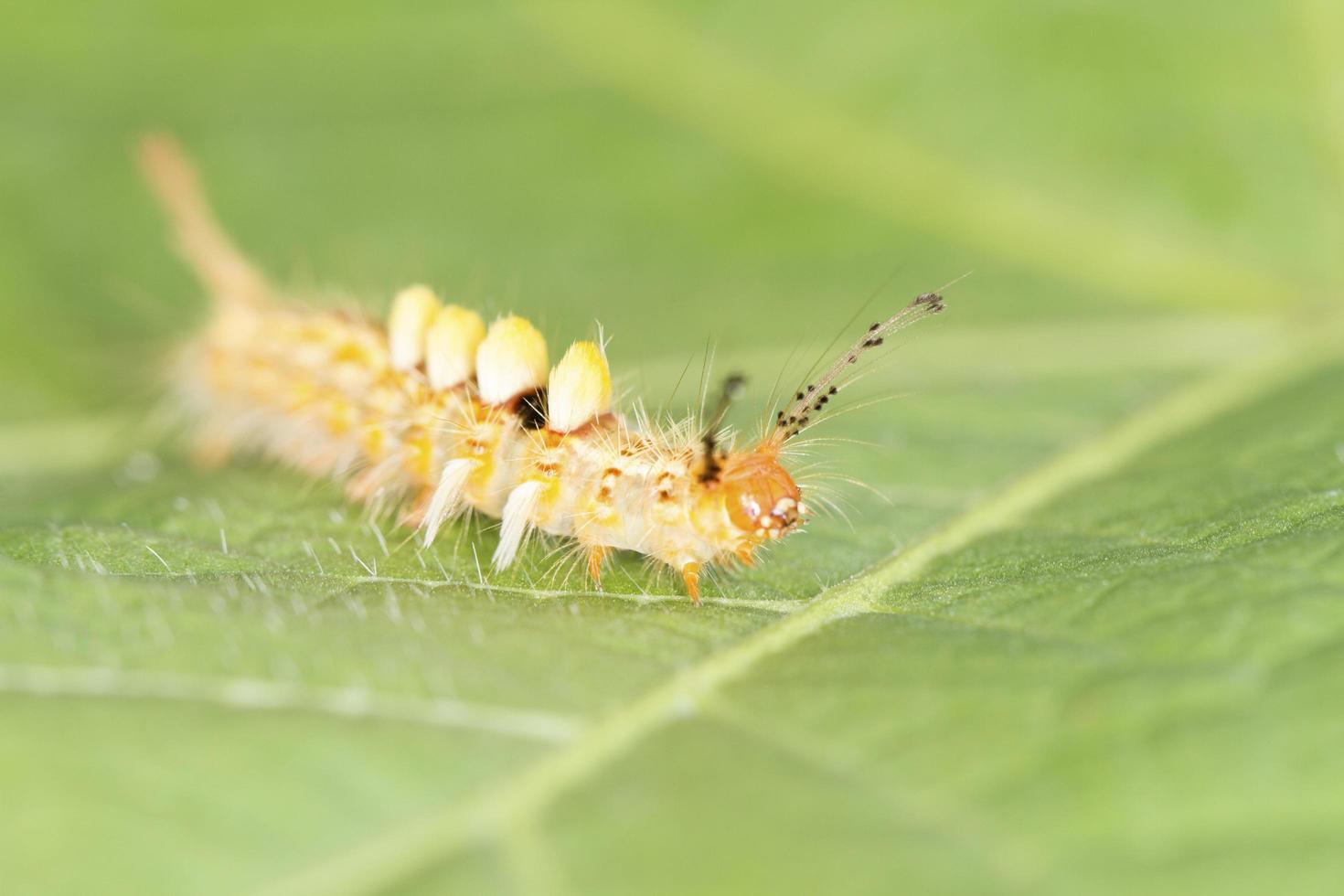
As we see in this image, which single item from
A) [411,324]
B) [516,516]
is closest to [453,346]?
[411,324]

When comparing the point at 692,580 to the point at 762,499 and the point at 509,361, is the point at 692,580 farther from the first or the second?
the point at 509,361

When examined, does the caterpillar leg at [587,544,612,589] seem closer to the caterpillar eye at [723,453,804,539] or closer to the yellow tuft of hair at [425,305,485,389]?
the caterpillar eye at [723,453,804,539]

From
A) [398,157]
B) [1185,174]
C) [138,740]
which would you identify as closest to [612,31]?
[398,157]

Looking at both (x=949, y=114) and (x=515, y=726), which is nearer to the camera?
(x=515, y=726)

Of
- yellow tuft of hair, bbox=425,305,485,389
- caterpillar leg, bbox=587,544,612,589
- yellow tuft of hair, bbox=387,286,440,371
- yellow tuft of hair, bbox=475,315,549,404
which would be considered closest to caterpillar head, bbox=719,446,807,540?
caterpillar leg, bbox=587,544,612,589

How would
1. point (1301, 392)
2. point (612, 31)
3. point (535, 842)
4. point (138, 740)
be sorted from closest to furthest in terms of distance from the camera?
point (535, 842) → point (138, 740) → point (1301, 392) → point (612, 31)

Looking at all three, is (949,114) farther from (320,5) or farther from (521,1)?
(320,5)
